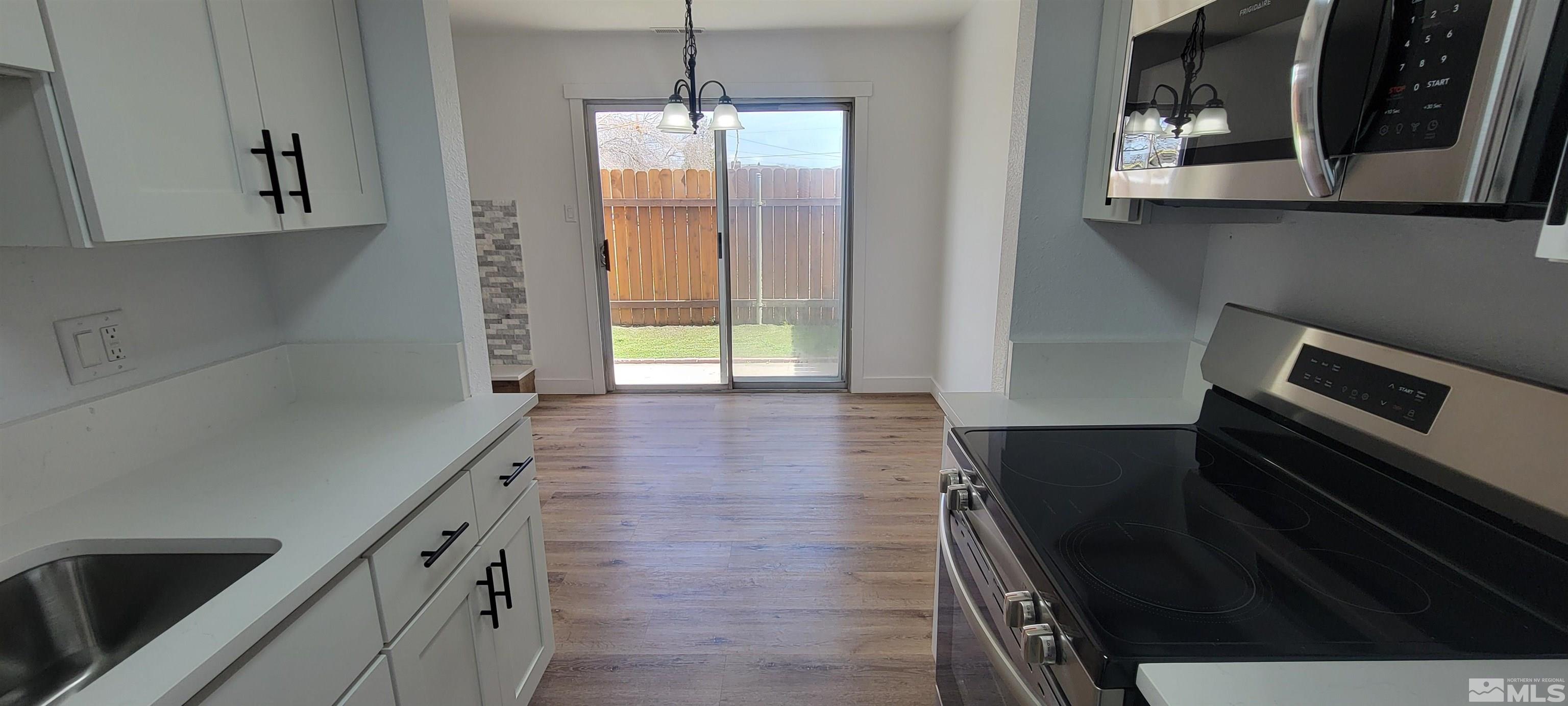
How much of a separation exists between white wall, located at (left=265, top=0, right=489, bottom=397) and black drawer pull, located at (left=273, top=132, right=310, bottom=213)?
279 mm

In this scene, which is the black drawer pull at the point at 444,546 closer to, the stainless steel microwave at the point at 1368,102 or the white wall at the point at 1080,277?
the white wall at the point at 1080,277

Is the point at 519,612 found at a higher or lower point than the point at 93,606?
lower

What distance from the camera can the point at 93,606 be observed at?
1028 mm

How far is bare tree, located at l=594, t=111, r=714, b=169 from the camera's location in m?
4.18

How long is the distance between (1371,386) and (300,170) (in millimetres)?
2056

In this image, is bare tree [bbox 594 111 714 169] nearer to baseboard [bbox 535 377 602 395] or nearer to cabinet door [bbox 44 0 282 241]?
baseboard [bbox 535 377 602 395]

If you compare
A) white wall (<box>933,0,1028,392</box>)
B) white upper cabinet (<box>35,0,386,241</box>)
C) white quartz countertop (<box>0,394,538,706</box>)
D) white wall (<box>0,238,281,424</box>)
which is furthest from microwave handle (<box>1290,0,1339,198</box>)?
white wall (<box>0,238,281,424</box>)

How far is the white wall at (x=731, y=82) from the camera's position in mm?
3932

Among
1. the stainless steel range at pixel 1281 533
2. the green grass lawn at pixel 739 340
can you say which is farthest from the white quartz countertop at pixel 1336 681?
the green grass lawn at pixel 739 340

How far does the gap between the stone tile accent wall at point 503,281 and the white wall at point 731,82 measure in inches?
2.2

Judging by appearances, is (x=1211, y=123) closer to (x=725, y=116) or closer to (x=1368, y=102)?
(x=1368, y=102)

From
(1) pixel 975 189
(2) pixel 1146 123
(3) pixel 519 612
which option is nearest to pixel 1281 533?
(2) pixel 1146 123

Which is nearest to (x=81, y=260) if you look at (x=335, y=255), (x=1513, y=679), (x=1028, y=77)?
(x=335, y=255)

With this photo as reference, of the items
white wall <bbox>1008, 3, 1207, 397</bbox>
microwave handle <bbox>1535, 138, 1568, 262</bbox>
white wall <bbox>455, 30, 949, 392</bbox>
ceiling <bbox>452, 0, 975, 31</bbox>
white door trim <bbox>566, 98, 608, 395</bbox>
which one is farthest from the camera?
white door trim <bbox>566, 98, 608, 395</bbox>
